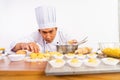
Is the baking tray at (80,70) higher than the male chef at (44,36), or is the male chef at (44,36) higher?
the male chef at (44,36)

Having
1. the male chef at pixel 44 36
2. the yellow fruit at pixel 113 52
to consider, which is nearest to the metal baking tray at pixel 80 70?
the yellow fruit at pixel 113 52

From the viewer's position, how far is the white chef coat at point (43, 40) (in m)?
2.07

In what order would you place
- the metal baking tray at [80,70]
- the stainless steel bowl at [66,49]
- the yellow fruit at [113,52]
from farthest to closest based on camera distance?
the stainless steel bowl at [66,49] < the yellow fruit at [113,52] < the metal baking tray at [80,70]

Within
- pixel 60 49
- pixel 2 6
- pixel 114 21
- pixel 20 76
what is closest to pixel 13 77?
pixel 20 76

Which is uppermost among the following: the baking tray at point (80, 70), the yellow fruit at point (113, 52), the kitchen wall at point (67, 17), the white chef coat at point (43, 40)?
the kitchen wall at point (67, 17)

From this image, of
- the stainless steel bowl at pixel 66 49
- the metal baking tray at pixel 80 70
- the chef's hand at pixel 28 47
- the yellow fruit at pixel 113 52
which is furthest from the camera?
the chef's hand at pixel 28 47

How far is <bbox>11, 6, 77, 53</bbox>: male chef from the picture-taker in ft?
6.60

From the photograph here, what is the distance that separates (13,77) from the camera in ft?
2.84

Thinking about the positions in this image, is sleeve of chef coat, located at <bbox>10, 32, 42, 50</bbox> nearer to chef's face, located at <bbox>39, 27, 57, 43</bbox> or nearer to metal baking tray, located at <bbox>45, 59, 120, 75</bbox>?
chef's face, located at <bbox>39, 27, 57, 43</bbox>

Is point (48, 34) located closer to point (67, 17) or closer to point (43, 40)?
point (43, 40)

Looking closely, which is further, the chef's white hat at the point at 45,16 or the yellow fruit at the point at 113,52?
the chef's white hat at the point at 45,16

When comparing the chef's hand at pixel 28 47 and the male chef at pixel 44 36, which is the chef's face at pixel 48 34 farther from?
the chef's hand at pixel 28 47

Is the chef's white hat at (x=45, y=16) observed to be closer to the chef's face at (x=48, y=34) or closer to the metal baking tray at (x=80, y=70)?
the chef's face at (x=48, y=34)

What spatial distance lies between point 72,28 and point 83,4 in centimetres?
33
